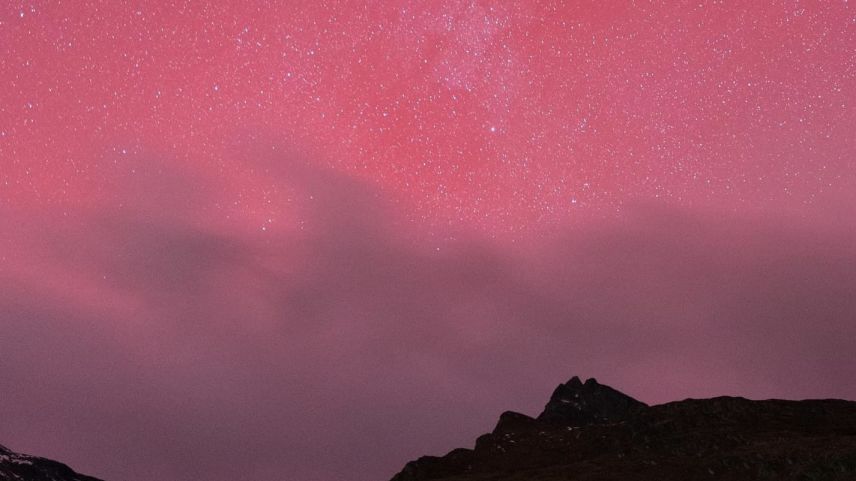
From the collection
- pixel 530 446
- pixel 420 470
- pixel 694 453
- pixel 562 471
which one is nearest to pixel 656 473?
pixel 694 453

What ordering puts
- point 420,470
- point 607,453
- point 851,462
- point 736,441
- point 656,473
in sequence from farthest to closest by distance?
point 420,470 → point 607,453 → point 736,441 → point 656,473 → point 851,462

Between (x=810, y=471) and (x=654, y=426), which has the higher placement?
(x=654, y=426)

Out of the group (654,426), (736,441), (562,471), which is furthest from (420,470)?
(736,441)

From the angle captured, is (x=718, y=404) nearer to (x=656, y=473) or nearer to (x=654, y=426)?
(x=654, y=426)

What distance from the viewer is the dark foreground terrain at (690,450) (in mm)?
133625

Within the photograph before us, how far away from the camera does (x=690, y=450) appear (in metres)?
157

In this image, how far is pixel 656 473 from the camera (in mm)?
145375

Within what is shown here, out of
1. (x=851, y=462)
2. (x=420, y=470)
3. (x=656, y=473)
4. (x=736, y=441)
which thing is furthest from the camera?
(x=420, y=470)

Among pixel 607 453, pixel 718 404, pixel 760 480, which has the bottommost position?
pixel 760 480

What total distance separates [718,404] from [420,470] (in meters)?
80.5

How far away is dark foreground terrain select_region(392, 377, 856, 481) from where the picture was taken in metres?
134

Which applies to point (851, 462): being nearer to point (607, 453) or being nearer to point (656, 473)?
point (656, 473)

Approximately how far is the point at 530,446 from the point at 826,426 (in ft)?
235

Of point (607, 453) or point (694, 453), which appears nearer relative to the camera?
point (694, 453)
